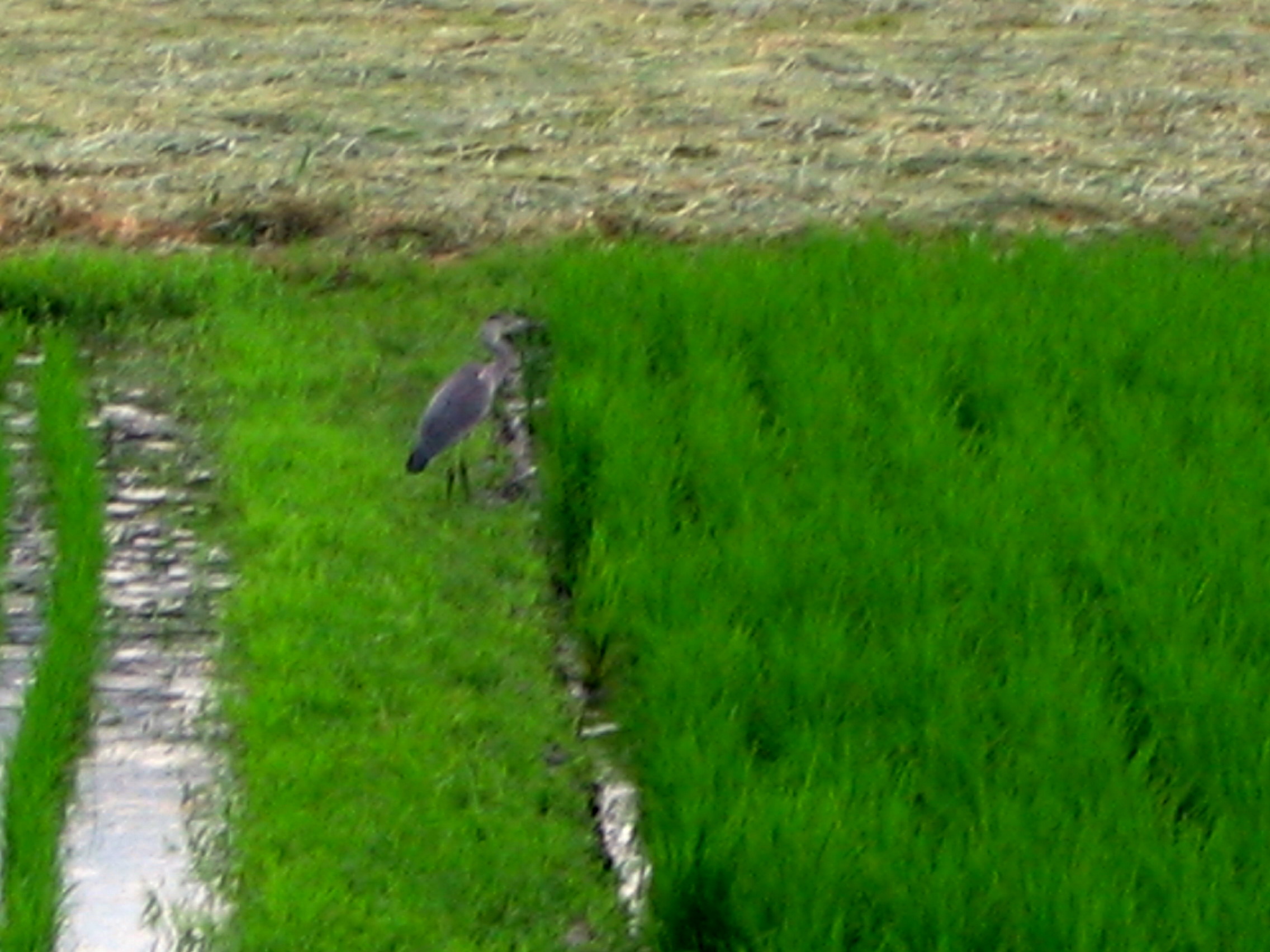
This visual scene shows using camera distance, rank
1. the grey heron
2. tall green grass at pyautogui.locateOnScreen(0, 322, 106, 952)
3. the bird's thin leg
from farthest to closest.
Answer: the bird's thin leg
the grey heron
tall green grass at pyautogui.locateOnScreen(0, 322, 106, 952)

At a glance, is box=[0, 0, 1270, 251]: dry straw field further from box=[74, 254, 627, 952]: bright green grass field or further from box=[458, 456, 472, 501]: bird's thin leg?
box=[458, 456, 472, 501]: bird's thin leg

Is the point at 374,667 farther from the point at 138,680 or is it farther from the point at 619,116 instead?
the point at 619,116

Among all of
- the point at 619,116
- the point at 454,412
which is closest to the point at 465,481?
the point at 454,412

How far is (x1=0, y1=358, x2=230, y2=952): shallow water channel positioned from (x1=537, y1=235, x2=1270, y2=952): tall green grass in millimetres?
618

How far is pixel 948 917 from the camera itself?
2.99 metres

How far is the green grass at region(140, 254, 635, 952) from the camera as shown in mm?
3453

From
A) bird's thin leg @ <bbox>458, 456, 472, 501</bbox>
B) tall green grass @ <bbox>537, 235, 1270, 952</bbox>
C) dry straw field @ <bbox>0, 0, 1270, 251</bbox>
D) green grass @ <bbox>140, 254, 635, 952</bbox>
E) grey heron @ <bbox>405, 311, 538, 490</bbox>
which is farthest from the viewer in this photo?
dry straw field @ <bbox>0, 0, 1270, 251</bbox>

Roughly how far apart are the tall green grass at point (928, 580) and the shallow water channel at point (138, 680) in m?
0.62

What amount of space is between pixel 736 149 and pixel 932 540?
349cm

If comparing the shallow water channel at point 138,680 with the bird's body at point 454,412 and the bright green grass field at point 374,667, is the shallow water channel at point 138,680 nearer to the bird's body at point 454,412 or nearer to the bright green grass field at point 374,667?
the bright green grass field at point 374,667

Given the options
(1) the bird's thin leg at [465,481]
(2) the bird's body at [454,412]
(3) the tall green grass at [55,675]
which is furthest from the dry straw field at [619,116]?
(2) the bird's body at [454,412]

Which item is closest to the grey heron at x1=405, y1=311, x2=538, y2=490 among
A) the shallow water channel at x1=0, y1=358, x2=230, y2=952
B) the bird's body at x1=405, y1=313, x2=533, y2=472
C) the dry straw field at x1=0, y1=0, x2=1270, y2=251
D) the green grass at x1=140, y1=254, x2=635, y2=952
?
the bird's body at x1=405, y1=313, x2=533, y2=472

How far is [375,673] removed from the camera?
4148 millimetres

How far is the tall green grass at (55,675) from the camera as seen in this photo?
330 cm
